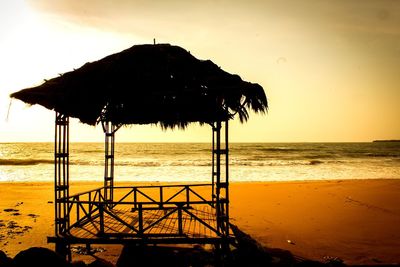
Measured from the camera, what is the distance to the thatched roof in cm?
733

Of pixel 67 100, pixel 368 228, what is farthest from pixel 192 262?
pixel 368 228

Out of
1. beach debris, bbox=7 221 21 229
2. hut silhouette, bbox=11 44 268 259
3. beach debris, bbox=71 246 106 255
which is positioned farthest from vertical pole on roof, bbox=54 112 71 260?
beach debris, bbox=7 221 21 229

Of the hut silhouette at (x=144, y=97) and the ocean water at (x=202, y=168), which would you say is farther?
the ocean water at (x=202, y=168)

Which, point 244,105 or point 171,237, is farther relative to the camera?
point 244,105

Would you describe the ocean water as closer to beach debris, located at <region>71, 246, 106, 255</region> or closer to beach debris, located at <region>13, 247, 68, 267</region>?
beach debris, located at <region>71, 246, 106, 255</region>

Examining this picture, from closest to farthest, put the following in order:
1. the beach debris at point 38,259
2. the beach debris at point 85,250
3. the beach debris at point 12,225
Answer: the beach debris at point 38,259
the beach debris at point 85,250
the beach debris at point 12,225

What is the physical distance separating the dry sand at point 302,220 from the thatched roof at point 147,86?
375 centimetres

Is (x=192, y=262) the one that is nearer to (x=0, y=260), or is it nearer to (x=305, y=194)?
(x=0, y=260)

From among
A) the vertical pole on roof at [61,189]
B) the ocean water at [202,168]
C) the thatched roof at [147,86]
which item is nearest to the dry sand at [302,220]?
the vertical pole on roof at [61,189]

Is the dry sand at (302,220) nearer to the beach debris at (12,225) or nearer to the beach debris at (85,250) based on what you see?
the beach debris at (12,225)

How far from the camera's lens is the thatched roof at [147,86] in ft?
24.0

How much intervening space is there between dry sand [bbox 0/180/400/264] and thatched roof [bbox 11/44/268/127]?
12.3 ft

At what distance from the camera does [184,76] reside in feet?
24.4

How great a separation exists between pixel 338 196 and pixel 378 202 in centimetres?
227
